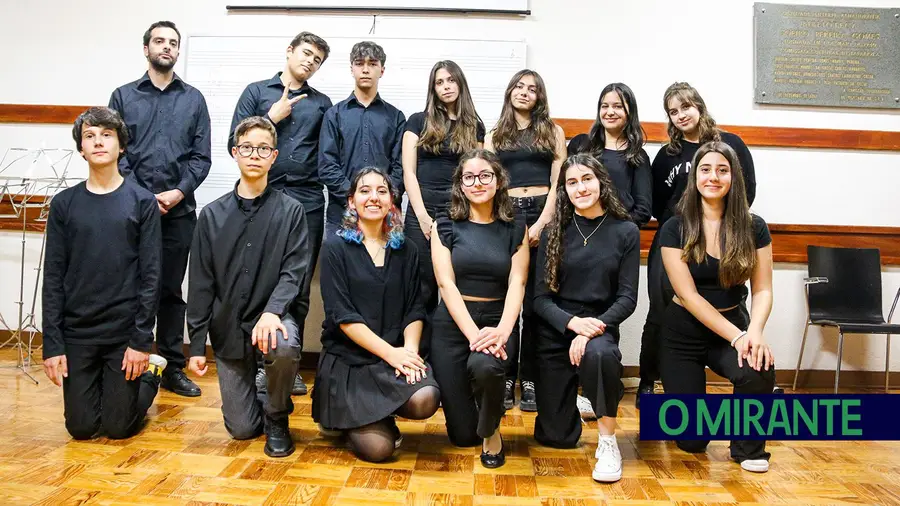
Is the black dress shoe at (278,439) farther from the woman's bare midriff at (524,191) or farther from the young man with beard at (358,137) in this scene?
the woman's bare midriff at (524,191)

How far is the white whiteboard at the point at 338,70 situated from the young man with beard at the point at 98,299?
1103 mm

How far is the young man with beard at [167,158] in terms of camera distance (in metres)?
2.93

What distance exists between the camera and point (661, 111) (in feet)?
11.3

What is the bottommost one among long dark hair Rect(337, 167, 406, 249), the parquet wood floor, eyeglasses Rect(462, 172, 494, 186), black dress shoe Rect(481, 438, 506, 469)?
the parquet wood floor

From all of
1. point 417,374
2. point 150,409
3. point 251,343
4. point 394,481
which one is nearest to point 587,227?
point 417,374

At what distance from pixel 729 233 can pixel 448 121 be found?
1.24m

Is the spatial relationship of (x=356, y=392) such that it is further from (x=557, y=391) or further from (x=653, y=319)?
(x=653, y=319)

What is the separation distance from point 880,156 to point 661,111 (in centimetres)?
122

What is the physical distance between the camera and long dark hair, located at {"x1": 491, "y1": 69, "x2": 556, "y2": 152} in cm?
271

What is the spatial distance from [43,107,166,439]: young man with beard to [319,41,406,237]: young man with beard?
85 centimetres

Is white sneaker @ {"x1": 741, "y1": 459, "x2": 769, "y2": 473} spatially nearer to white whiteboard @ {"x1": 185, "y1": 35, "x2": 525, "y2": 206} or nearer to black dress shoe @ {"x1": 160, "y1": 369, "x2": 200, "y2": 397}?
white whiteboard @ {"x1": 185, "y1": 35, "x2": 525, "y2": 206}

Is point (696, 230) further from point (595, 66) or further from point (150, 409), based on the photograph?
point (150, 409)

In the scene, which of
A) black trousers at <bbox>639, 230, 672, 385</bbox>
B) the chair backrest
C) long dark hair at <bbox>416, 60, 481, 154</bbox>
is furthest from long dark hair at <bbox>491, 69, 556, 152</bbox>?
the chair backrest

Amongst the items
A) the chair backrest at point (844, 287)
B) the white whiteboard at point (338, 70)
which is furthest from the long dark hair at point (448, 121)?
the chair backrest at point (844, 287)
